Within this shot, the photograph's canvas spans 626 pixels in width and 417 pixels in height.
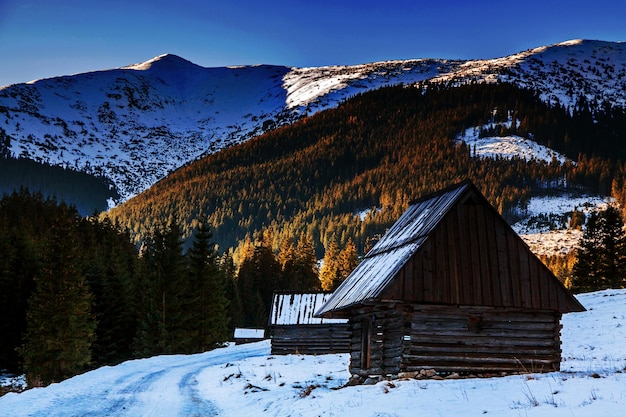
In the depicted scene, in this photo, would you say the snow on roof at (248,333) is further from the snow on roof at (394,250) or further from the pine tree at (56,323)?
Answer: the snow on roof at (394,250)

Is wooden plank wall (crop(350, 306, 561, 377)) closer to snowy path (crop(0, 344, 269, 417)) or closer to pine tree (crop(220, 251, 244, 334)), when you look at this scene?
snowy path (crop(0, 344, 269, 417))

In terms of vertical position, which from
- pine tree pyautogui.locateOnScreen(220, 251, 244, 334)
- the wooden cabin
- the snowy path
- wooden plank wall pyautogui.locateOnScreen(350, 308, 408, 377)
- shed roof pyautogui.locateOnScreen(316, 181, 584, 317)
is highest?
shed roof pyautogui.locateOnScreen(316, 181, 584, 317)

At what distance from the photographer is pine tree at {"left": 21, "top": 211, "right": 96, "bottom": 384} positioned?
38500 millimetres

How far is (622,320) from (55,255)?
35.8 metres

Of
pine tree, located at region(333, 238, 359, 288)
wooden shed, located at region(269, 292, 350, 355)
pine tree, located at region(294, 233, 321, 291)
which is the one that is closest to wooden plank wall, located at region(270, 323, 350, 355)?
wooden shed, located at region(269, 292, 350, 355)

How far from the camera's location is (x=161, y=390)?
2175 cm

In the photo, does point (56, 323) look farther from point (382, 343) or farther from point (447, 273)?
point (447, 273)

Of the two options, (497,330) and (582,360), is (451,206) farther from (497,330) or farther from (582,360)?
(582,360)

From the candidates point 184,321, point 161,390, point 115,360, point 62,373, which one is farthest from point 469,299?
point 115,360

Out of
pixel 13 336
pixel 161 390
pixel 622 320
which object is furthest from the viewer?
pixel 13 336

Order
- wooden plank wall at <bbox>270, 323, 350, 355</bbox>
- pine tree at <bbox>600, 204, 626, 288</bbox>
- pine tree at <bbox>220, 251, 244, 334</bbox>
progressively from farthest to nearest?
pine tree at <bbox>220, 251, 244, 334</bbox> → pine tree at <bbox>600, 204, 626, 288</bbox> → wooden plank wall at <bbox>270, 323, 350, 355</bbox>

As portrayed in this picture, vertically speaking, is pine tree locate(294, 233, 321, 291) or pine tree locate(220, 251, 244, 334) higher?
pine tree locate(294, 233, 321, 291)

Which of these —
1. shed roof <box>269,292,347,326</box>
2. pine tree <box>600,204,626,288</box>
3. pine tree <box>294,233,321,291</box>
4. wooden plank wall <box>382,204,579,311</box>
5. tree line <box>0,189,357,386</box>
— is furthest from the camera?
pine tree <box>294,233,321,291</box>

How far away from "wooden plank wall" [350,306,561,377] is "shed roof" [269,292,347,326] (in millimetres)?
21779
